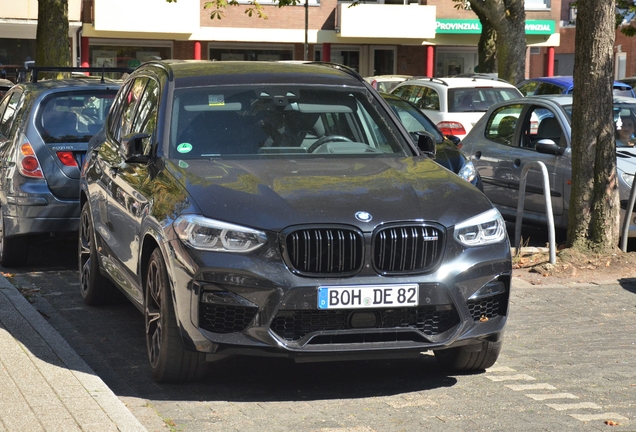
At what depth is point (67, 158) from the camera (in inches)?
375

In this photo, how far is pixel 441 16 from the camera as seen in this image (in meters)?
44.6

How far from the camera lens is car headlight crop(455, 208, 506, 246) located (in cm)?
568

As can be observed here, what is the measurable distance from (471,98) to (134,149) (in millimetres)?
12179

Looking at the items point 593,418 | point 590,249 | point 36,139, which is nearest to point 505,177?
point 590,249

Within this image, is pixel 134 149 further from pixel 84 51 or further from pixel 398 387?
pixel 84 51

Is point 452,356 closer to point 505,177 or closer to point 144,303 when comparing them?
point 144,303

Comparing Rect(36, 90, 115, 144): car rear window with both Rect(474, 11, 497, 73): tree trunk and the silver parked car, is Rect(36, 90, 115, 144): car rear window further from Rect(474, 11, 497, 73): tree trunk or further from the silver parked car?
Rect(474, 11, 497, 73): tree trunk

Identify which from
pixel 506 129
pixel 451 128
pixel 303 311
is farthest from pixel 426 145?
pixel 451 128

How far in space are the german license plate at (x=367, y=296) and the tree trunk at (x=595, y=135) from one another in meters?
4.96

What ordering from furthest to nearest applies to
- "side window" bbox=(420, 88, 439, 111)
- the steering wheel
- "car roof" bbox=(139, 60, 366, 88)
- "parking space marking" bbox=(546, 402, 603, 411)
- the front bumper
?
"side window" bbox=(420, 88, 439, 111), "car roof" bbox=(139, 60, 366, 88), the steering wheel, "parking space marking" bbox=(546, 402, 603, 411), the front bumper

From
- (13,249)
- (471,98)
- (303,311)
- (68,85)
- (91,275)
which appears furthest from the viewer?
(471,98)

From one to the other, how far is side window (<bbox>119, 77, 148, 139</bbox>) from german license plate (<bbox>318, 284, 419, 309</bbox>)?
99.3 inches

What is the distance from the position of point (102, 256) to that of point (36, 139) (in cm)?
231

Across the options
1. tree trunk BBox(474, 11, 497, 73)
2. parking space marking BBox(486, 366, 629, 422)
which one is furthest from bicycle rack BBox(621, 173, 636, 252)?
tree trunk BBox(474, 11, 497, 73)
